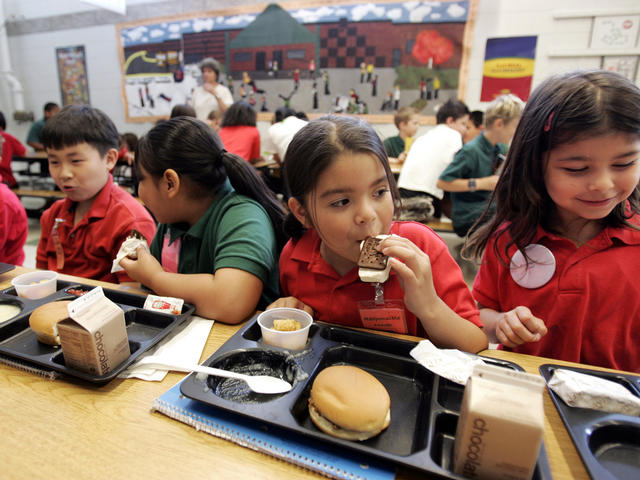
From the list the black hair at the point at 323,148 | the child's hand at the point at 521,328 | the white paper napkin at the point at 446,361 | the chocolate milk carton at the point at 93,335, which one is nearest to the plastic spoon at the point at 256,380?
the chocolate milk carton at the point at 93,335

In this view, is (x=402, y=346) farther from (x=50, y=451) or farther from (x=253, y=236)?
(x=50, y=451)

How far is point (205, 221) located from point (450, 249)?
3.45 m

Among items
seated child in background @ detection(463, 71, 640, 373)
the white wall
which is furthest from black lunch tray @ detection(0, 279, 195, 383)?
the white wall

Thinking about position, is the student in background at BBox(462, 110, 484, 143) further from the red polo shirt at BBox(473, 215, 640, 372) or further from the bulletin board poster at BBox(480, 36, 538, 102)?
the red polo shirt at BBox(473, 215, 640, 372)

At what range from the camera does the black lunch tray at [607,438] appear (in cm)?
66

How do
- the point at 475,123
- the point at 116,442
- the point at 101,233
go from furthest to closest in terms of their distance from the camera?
the point at 475,123 → the point at 101,233 → the point at 116,442

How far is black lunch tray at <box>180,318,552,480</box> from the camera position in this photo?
664mm

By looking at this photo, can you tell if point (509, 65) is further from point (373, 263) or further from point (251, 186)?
point (373, 263)

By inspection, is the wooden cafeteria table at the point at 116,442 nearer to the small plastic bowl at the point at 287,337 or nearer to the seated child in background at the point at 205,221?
the small plastic bowl at the point at 287,337

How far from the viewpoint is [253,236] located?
4.22 feet

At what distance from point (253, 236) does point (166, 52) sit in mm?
6734

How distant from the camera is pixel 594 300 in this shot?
3.78 feet

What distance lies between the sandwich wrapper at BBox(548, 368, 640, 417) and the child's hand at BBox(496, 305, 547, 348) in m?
0.21

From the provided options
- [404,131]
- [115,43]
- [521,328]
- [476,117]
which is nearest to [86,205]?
[521,328]
